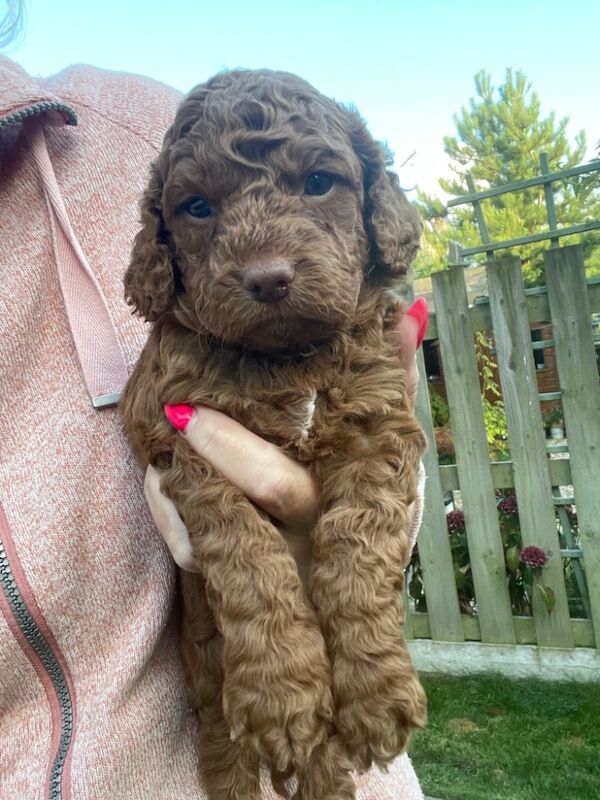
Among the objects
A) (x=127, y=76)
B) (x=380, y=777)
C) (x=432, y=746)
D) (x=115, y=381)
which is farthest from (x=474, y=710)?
(x=127, y=76)

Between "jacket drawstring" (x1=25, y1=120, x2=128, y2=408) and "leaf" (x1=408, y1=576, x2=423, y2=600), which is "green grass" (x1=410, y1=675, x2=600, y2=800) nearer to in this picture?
"leaf" (x1=408, y1=576, x2=423, y2=600)

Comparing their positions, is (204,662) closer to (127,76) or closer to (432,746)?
(127,76)

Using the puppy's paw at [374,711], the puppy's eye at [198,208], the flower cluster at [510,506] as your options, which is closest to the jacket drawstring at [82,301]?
the puppy's eye at [198,208]

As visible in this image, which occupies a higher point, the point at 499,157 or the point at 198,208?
the point at 499,157

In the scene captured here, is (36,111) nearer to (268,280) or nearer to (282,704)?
(268,280)

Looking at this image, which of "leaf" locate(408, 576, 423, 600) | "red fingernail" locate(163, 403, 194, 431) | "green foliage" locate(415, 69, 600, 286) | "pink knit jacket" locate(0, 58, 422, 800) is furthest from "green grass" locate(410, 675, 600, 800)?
"green foliage" locate(415, 69, 600, 286)

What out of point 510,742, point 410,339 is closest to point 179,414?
point 410,339
